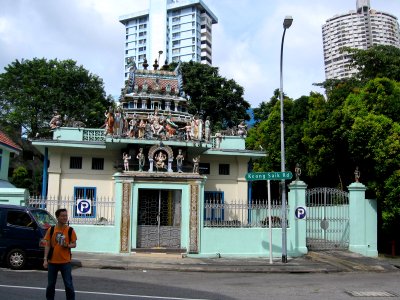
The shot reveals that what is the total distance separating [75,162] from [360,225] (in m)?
13.6

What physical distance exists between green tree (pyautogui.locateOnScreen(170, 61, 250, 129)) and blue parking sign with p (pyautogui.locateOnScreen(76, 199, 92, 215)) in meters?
27.9

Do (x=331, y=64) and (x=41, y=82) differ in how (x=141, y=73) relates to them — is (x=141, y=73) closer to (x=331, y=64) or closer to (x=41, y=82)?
(x=41, y=82)

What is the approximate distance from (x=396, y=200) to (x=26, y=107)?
32.1 metres

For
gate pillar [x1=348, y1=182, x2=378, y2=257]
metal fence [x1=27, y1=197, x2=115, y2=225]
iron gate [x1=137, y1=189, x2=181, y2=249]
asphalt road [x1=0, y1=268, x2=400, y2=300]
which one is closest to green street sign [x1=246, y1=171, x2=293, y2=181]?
asphalt road [x1=0, y1=268, x2=400, y2=300]

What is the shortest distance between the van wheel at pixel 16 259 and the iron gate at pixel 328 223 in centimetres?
1075

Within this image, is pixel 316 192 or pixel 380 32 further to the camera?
pixel 380 32

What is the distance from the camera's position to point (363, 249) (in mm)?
18031

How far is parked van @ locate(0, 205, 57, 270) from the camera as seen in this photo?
41.8ft

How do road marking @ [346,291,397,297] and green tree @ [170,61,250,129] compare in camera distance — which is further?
green tree @ [170,61,250,129]

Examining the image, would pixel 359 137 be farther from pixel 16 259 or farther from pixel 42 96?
pixel 42 96

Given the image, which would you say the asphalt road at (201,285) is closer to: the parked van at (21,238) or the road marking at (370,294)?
the road marking at (370,294)

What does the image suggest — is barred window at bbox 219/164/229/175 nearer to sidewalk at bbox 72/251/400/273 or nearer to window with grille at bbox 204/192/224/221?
window with grille at bbox 204/192/224/221

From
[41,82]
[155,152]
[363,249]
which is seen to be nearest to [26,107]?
[41,82]

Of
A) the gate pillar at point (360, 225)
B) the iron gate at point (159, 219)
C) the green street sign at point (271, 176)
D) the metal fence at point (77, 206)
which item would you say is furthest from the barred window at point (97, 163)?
the gate pillar at point (360, 225)
